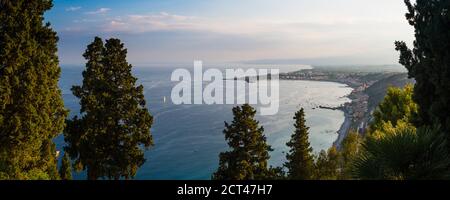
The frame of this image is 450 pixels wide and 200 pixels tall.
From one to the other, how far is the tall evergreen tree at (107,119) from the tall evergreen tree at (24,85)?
525 cm

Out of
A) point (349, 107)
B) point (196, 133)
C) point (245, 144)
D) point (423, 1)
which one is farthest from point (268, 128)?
point (423, 1)

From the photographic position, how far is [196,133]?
92.0m

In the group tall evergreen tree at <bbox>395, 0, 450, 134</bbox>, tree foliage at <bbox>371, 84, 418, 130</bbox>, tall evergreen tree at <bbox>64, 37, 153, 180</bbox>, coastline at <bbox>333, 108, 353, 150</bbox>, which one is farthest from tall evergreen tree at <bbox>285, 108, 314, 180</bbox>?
coastline at <bbox>333, 108, 353, 150</bbox>

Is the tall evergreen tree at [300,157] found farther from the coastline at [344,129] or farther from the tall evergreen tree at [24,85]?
the coastline at [344,129]

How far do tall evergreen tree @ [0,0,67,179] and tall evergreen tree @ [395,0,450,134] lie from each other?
1416 centimetres

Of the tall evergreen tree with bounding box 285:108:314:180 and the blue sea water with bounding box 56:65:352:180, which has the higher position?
the tall evergreen tree with bounding box 285:108:314:180

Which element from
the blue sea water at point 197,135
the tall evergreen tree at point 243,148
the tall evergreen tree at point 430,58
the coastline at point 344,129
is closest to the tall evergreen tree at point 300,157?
the tall evergreen tree at point 243,148

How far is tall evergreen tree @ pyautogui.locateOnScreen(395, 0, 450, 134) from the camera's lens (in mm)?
12008

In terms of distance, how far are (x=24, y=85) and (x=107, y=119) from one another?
7.08m

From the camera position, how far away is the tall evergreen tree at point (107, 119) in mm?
21922

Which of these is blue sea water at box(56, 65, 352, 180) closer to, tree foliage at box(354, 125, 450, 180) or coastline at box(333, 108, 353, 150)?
coastline at box(333, 108, 353, 150)

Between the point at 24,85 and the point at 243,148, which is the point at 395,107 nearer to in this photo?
the point at 243,148
